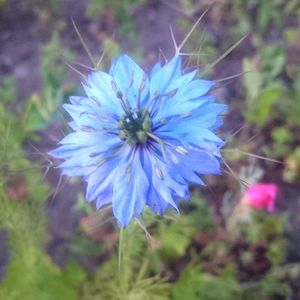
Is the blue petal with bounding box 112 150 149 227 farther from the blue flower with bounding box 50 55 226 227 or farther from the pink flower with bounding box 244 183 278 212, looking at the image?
the pink flower with bounding box 244 183 278 212

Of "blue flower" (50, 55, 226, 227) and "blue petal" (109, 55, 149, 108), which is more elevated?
"blue petal" (109, 55, 149, 108)

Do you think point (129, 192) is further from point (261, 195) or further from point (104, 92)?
point (261, 195)

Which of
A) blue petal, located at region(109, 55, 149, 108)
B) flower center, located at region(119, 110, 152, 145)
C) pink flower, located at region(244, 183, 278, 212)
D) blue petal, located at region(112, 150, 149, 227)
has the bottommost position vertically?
pink flower, located at region(244, 183, 278, 212)

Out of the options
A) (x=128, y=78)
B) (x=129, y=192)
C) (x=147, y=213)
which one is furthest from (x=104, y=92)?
(x=147, y=213)

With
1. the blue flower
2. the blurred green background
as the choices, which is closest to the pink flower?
the blurred green background

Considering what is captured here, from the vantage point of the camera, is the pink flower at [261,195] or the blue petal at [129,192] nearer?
the blue petal at [129,192]

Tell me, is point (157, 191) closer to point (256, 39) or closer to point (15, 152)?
point (15, 152)

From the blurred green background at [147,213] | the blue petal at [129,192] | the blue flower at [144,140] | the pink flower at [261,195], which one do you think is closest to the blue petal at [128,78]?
the blue flower at [144,140]

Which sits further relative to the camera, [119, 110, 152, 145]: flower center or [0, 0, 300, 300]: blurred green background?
[0, 0, 300, 300]: blurred green background

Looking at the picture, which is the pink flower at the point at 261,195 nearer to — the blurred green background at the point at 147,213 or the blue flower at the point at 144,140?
the blurred green background at the point at 147,213
